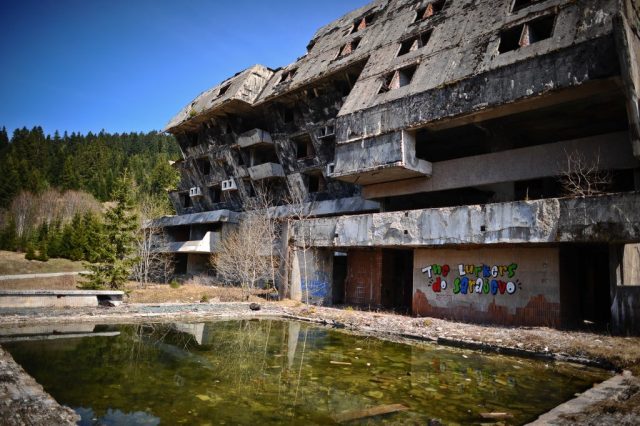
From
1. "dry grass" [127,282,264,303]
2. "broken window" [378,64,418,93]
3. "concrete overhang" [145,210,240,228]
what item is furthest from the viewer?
"concrete overhang" [145,210,240,228]

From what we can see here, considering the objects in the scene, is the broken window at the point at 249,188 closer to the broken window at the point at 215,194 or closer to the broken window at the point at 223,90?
the broken window at the point at 215,194

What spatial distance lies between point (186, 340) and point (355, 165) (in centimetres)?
1295

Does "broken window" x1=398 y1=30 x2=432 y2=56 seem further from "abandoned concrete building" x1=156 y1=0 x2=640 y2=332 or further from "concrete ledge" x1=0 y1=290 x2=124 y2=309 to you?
"concrete ledge" x1=0 y1=290 x2=124 y2=309

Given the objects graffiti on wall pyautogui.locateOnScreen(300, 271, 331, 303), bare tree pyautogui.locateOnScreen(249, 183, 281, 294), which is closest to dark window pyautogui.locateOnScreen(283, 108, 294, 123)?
bare tree pyautogui.locateOnScreen(249, 183, 281, 294)

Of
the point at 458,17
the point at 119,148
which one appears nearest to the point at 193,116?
the point at 458,17

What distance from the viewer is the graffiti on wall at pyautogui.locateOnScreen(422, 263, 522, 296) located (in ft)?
59.4

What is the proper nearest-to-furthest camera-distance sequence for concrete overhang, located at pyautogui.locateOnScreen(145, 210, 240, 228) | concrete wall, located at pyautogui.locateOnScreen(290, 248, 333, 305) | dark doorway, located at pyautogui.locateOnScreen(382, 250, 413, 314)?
dark doorway, located at pyautogui.locateOnScreen(382, 250, 413, 314) < concrete wall, located at pyautogui.locateOnScreen(290, 248, 333, 305) < concrete overhang, located at pyautogui.locateOnScreen(145, 210, 240, 228)

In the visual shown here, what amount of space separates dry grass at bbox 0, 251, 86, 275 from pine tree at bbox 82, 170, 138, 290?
76.8ft

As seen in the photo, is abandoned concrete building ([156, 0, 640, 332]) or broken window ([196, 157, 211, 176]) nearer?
abandoned concrete building ([156, 0, 640, 332])

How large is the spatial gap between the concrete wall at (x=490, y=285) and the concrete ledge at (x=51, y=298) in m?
15.2

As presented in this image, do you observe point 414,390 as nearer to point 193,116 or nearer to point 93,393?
→ point 93,393

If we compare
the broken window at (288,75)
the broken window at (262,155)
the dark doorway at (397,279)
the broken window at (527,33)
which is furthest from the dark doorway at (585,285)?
the broken window at (262,155)

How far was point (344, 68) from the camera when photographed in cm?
2820

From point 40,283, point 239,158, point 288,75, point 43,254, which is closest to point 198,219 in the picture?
point 239,158
